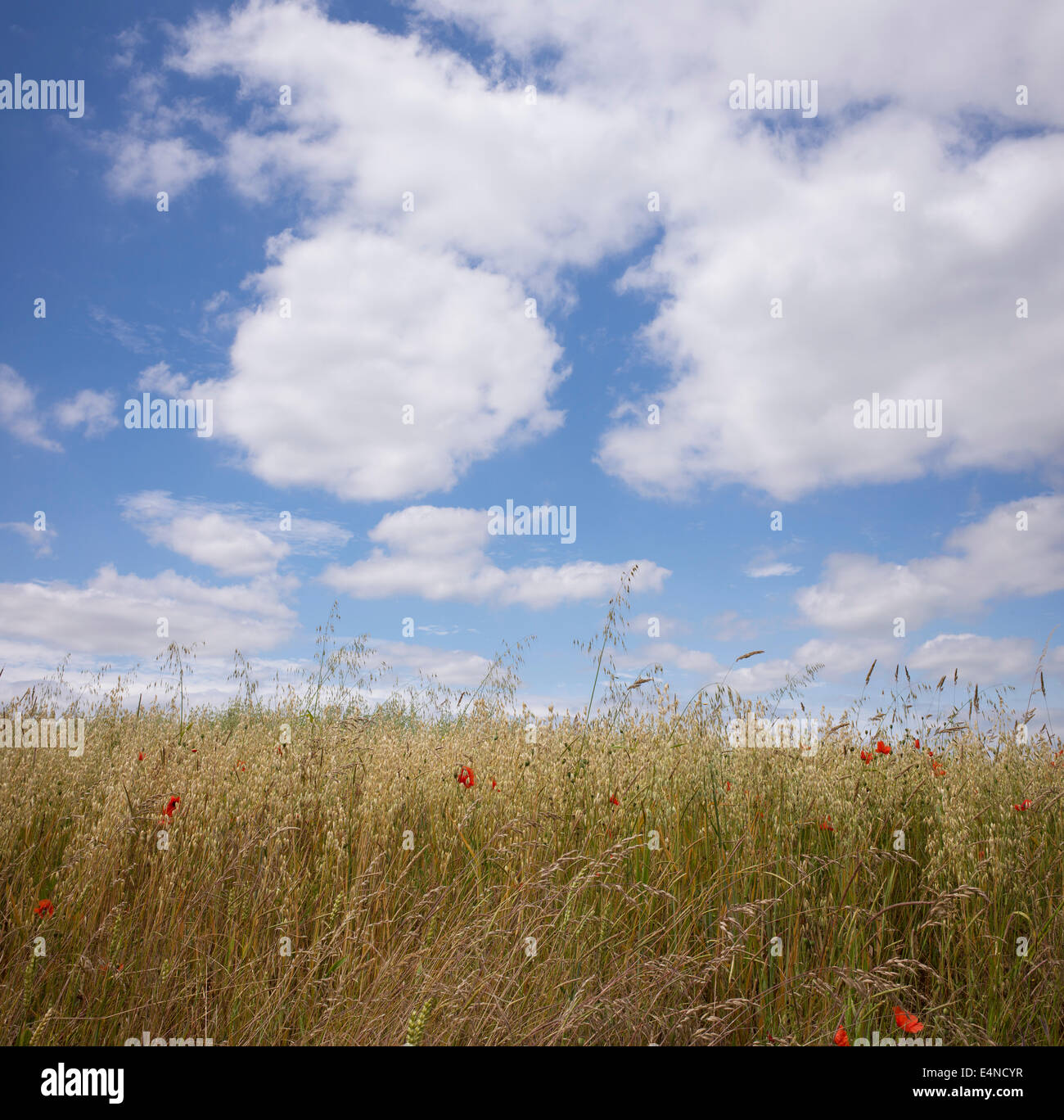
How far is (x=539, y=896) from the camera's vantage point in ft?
9.43

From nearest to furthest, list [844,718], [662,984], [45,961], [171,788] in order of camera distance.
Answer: [662,984]
[45,961]
[171,788]
[844,718]

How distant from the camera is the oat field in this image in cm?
236

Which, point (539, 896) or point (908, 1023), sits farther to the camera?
point (539, 896)

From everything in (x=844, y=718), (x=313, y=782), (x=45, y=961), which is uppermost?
(x=844, y=718)

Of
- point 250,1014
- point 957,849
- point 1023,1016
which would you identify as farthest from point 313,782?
point 1023,1016

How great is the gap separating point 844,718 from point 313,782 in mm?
3135

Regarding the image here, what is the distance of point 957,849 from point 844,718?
1254mm

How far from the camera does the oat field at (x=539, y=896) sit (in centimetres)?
236
